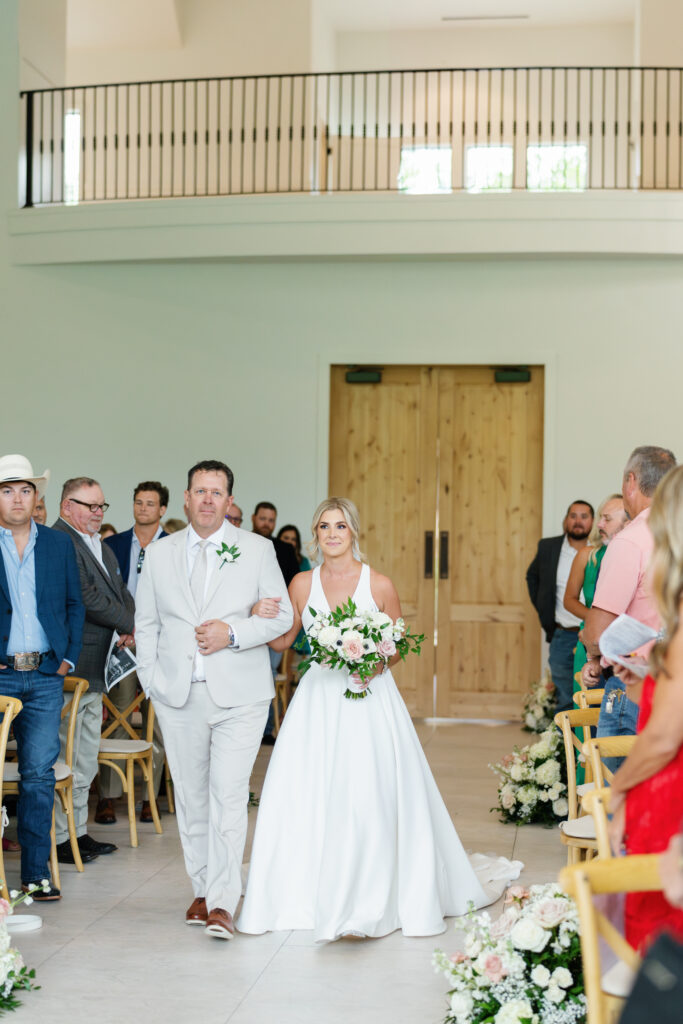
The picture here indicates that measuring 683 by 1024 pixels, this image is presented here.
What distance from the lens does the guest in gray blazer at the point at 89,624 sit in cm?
577

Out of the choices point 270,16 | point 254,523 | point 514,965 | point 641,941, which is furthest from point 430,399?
point 641,941

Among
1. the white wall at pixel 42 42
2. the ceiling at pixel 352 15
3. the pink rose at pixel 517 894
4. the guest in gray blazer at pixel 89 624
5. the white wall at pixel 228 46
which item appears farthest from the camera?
the ceiling at pixel 352 15

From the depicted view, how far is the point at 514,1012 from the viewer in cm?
310

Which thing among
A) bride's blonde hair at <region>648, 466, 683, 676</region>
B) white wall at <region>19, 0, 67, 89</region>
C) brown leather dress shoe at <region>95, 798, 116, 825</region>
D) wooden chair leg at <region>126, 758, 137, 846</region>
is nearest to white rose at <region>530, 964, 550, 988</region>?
bride's blonde hair at <region>648, 466, 683, 676</region>

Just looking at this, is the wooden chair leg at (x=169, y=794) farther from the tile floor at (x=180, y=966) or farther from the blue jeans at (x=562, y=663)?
the blue jeans at (x=562, y=663)

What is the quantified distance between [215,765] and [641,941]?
2456 millimetres

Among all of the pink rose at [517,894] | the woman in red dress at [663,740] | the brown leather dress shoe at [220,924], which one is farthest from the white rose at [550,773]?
the woman in red dress at [663,740]

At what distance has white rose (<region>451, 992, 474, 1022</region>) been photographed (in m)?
3.25

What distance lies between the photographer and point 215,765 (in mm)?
4531

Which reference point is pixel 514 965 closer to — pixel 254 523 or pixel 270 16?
pixel 254 523

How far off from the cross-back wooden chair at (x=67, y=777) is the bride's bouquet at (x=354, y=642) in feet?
4.26

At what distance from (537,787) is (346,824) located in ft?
7.50

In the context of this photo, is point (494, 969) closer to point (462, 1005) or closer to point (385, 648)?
point (462, 1005)

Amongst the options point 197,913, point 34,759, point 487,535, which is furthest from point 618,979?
point 487,535
